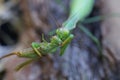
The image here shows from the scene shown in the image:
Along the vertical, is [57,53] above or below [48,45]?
above

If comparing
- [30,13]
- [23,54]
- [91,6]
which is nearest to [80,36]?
[91,6]

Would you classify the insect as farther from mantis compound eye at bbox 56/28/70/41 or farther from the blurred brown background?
the blurred brown background

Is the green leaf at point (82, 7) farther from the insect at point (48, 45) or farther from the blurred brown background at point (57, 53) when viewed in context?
the insect at point (48, 45)

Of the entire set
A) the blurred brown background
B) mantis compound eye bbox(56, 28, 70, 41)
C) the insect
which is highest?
the blurred brown background

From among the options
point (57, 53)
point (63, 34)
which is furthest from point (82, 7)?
point (63, 34)

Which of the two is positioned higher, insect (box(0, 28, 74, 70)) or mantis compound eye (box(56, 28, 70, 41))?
mantis compound eye (box(56, 28, 70, 41))

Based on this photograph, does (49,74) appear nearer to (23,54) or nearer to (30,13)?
(23,54)

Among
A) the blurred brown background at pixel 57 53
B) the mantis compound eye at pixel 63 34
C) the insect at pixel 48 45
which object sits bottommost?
the insect at pixel 48 45

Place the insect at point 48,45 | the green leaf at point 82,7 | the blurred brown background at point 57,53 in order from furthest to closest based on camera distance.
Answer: the green leaf at point 82,7, the blurred brown background at point 57,53, the insect at point 48,45

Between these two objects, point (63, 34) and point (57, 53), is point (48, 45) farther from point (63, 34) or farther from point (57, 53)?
point (57, 53)

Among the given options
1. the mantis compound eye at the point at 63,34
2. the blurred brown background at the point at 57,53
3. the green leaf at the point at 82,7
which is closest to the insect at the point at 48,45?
the mantis compound eye at the point at 63,34

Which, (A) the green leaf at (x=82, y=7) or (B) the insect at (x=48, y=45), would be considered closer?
(B) the insect at (x=48, y=45)

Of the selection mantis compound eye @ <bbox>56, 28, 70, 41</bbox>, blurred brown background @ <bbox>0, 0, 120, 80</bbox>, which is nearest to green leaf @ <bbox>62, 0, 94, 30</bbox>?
blurred brown background @ <bbox>0, 0, 120, 80</bbox>
